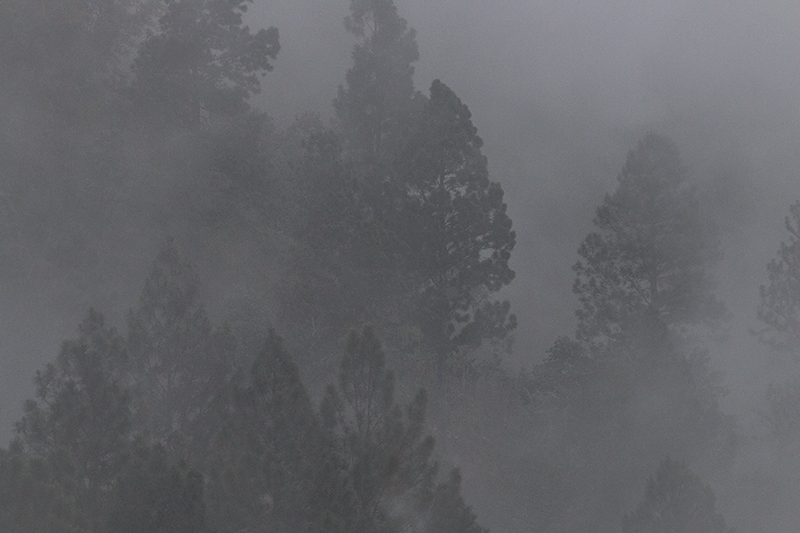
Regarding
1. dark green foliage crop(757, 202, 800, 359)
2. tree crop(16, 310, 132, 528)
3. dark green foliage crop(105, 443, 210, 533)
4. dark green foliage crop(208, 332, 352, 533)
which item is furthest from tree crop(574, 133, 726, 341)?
dark green foliage crop(105, 443, 210, 533)

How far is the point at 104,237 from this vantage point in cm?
3222

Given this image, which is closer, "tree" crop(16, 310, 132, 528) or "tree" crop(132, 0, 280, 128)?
"tree" crop(16, 310, 132, 528)

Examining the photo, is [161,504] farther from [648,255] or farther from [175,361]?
[648,255]

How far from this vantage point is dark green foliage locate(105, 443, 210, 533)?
1335cm

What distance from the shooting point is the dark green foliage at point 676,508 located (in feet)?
69.9

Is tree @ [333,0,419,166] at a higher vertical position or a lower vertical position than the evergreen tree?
higher

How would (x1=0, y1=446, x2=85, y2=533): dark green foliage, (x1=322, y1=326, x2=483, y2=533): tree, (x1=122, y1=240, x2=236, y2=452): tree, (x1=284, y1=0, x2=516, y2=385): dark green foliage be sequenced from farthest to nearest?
(x1=284, y1=0, x2=516, y2=385): dark green foliage, (x1=122, y1=240, x2=236, y2=452): tree, (x1=322, y1=326, x2=483, y2=533): tree, (x1=0, y1=446, x2=85, y2=533): dark green foliage

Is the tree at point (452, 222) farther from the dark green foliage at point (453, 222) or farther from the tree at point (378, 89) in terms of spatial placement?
the tree at point (378, 89)

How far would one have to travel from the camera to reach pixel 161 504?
44.1 ft

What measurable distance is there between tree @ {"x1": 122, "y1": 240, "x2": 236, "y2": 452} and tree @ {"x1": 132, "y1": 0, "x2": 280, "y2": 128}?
13850mm

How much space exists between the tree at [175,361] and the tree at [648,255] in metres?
15.8

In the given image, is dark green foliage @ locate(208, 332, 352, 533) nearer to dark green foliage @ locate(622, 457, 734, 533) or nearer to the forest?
the forest

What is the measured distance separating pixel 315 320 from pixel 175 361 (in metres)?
5.54

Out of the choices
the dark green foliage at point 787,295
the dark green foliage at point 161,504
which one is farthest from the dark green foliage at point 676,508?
the dark green foliage at point 787,295
